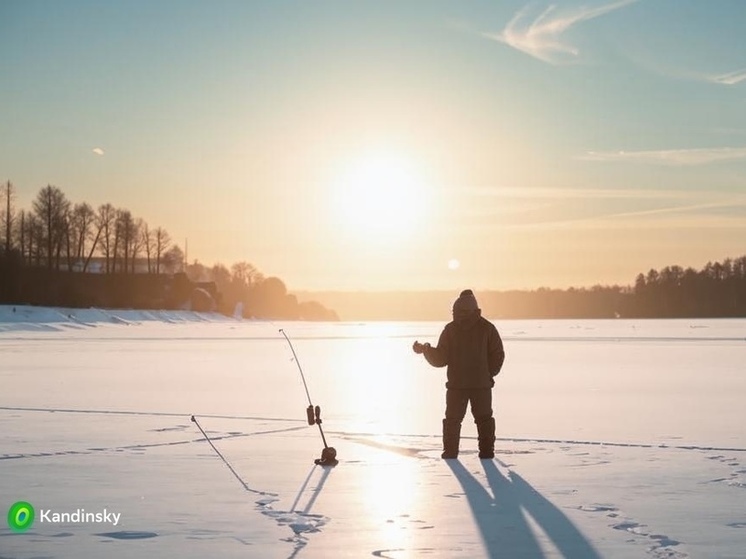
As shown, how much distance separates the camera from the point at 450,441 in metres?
10.1

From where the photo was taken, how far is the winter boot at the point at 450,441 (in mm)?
10072

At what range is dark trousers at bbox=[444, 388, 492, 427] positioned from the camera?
10273 millimetres

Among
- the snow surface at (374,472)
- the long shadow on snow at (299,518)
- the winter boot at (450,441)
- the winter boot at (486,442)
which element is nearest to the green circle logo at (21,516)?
the snow surface at (374,472)

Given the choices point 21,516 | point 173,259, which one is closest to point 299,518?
point 21,516

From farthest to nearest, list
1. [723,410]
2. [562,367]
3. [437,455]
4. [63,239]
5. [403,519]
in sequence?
[63,239], [562,367], [723,410], [437,455], [403,519]

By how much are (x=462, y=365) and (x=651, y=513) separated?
388 cm

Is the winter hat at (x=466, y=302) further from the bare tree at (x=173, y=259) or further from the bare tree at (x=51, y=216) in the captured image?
the bare tree at (x=173, y=259)

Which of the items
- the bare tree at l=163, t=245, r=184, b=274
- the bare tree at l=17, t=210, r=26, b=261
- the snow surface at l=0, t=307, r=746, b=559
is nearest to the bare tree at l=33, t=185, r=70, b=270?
the bare tree at l=17, t=210, r=26, b=261

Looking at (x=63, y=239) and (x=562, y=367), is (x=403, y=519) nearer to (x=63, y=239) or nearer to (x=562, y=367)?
(x=562, y=367)

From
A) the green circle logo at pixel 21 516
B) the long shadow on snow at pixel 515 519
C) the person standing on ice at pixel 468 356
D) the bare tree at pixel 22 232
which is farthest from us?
the bare tree at pixel 22 232

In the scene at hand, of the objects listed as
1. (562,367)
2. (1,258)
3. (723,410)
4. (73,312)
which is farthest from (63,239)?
(723,410)

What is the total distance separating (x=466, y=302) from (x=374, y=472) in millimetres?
2520

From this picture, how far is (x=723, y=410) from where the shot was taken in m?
14.5

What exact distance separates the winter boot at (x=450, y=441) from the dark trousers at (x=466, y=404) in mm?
55
